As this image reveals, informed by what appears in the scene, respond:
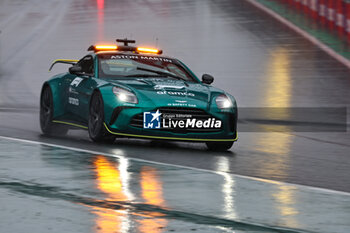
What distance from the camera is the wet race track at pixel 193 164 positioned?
6363mm

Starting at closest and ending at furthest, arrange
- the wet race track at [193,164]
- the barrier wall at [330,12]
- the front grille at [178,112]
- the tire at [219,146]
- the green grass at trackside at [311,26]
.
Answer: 1. the wet race track at [193,164]
2. the front grille at [178,112]
3. the tire at [219,146]
4. the green grass at trackside at [311,26]
5. the barrier wall at [330,12]

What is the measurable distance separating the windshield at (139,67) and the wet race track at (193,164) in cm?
90

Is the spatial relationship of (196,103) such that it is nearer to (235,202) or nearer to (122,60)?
(122,60)

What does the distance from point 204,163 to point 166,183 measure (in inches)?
77.5

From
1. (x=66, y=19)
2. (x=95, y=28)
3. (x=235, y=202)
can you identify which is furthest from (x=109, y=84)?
(x=66, y=19)

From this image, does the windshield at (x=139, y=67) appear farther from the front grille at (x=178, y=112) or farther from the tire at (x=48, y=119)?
the tire at (x=48, y=119)

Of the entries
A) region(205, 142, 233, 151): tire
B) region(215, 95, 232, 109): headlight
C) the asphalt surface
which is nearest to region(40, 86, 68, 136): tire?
the asphalt surface

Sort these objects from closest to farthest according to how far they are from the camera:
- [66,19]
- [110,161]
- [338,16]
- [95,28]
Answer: [110,161], [338,16], [95,28], [66,19]

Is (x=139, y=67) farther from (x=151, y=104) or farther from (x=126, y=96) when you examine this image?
(x=151, y=104)

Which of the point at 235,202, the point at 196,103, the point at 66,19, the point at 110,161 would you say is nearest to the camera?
the point at 235,202

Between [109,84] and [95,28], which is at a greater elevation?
[109,84]

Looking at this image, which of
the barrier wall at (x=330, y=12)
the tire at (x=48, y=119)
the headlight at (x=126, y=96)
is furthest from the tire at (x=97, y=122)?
the barrier wall at (x=330, y=12)

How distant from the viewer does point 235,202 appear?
7.05m

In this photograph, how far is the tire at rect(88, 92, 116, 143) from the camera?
11305 mm
